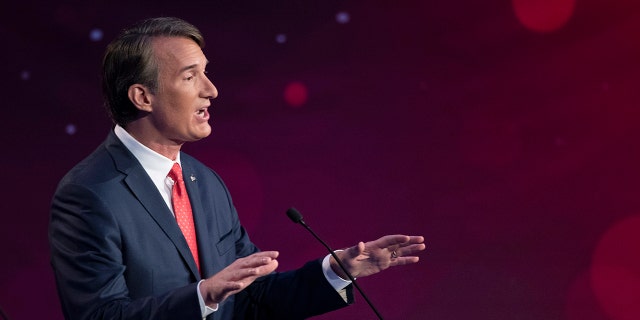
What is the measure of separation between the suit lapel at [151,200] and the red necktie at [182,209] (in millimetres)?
49

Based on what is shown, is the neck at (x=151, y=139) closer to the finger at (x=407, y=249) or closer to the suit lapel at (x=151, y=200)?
the suit lapel at (x=151, y=200)

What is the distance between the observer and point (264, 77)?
3324 mm

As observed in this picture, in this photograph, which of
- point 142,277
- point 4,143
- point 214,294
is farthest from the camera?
point 4,143

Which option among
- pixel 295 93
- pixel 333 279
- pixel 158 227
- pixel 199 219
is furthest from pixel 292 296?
pixel 295 93

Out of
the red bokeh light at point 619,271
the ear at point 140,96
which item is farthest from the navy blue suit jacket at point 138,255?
the red bokeh light at point 619,271

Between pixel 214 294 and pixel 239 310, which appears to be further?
pixel 239 310

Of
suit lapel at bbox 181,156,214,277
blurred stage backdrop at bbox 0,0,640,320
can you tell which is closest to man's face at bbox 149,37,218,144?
suit lapel at bbox 181,156,214,277

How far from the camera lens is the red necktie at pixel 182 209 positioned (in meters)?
2.23

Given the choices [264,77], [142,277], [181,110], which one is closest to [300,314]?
[142,277]

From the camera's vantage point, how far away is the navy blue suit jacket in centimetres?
198

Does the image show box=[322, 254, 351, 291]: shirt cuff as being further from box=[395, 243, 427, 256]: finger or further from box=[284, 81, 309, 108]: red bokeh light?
box=[284, 81, 309, 108]: red bokeh light

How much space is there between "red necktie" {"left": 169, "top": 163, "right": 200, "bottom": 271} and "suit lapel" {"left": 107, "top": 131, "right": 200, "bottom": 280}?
49mm

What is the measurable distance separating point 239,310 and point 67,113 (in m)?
1.26

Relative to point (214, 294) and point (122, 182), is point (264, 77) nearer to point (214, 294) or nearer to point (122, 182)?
point (122, 182)
